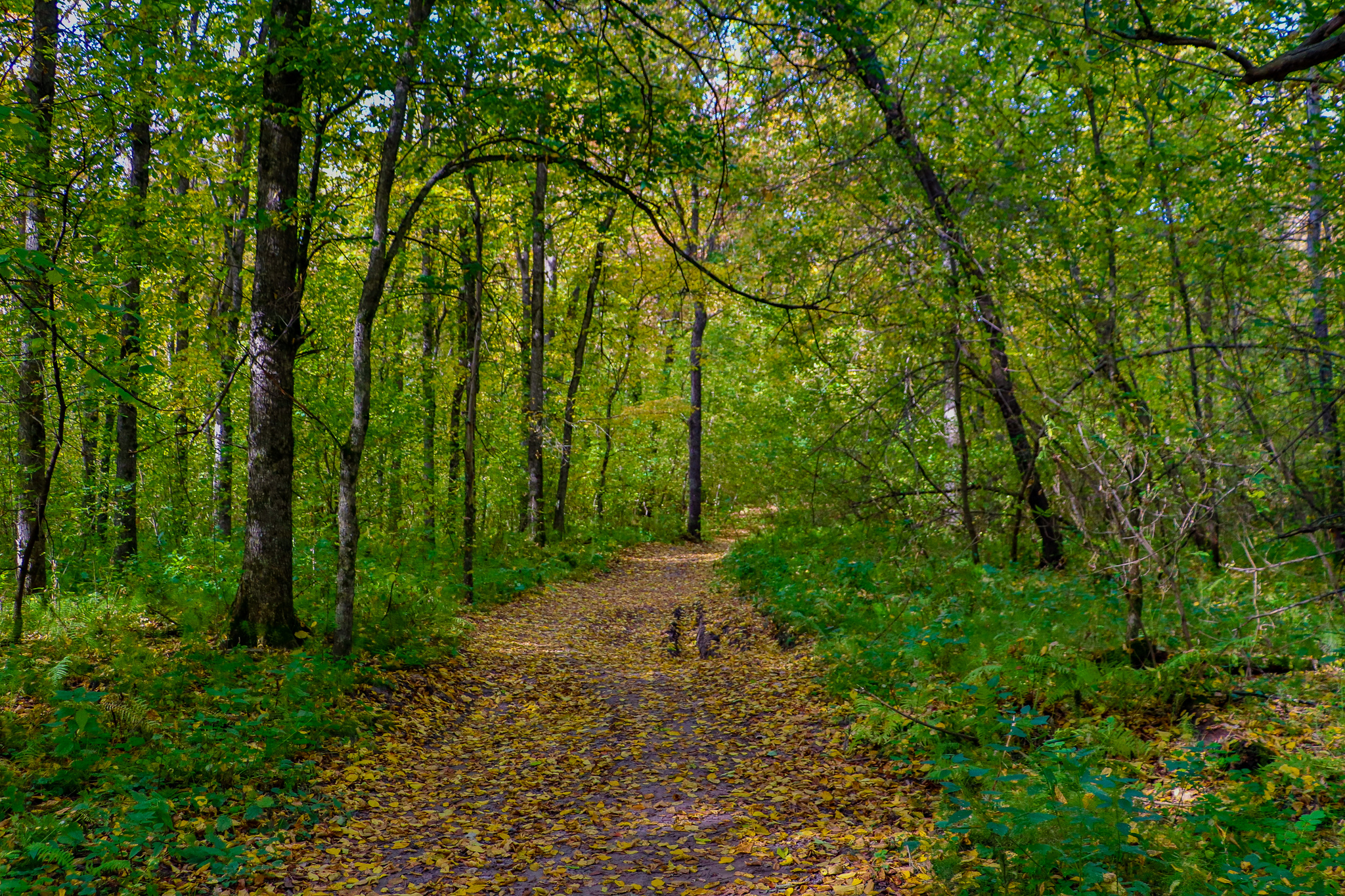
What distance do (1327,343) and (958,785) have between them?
558 centimetres

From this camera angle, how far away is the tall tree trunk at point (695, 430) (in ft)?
70.3

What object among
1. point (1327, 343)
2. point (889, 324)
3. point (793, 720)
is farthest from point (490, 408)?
point (1327, 343)

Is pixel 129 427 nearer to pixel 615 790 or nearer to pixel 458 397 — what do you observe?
pixel 458 397

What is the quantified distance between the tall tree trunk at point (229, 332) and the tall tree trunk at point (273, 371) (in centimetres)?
171

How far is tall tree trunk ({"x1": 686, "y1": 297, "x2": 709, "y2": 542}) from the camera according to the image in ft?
70.3

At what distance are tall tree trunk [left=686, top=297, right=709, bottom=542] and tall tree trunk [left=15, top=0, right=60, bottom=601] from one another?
582 inches

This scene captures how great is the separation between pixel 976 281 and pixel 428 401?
11.0m

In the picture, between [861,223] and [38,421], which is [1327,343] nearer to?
[861,223]

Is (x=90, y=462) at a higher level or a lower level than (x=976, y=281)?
lower

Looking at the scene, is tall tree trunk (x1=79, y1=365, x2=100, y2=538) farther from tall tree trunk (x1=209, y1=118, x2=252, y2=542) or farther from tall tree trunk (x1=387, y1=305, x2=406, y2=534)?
tall tree trunk (x1=387, y1=305, x2=406, y2=534)

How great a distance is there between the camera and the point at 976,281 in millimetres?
7355

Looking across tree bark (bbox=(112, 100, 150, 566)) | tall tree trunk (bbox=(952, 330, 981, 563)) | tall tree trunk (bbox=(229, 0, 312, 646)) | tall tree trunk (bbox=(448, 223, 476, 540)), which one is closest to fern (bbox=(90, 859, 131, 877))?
tall tree trunk (bbox=(229, 0, 312, 646))

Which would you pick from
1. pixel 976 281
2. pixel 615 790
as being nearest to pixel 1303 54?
pixel 976 281

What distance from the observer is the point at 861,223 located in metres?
10.4
